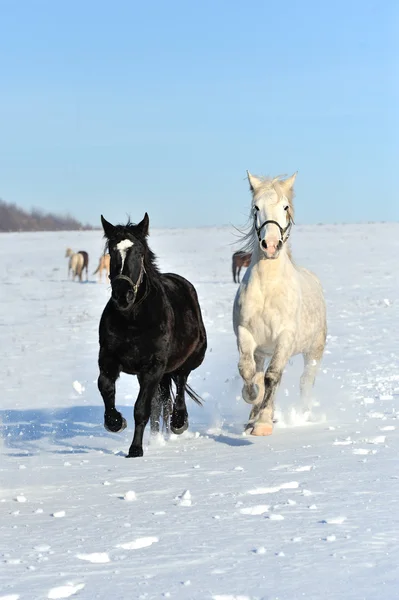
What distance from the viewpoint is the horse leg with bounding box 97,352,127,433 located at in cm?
713

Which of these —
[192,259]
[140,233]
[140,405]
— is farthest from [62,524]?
[192,259]

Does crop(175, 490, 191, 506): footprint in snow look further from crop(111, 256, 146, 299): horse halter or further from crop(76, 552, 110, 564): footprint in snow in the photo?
crop(111, 256, 146, 299): horse halter

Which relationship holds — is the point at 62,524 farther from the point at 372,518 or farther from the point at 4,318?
the point at 4,318

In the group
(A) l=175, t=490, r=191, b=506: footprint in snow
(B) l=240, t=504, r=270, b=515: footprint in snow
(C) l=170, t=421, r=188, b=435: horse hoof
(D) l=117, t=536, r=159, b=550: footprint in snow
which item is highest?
(D) l=117, t=536, r=159, b=550: footprint in snow

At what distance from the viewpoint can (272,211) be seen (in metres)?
7.59

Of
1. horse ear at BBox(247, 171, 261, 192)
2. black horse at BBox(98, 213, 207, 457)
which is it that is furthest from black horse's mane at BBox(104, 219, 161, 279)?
horse ear at BBox(247, 171, 261, 192)

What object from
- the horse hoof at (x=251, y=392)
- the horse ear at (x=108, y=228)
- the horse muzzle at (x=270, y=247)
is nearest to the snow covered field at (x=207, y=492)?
the horse hoof at (x=251, y=392)

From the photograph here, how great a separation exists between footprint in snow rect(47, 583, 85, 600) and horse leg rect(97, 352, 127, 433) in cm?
343

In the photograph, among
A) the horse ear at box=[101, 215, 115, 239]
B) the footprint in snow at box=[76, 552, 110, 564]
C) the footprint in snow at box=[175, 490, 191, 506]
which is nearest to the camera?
the footprint in snow at box=[76, 552, 110, 564]

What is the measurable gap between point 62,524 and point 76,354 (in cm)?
1035

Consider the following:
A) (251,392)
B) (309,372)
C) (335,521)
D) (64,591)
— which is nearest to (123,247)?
(251,392)

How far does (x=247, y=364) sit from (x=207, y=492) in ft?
7.91

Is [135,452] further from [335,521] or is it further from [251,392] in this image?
[335,521]

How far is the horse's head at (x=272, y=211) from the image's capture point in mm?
7492
